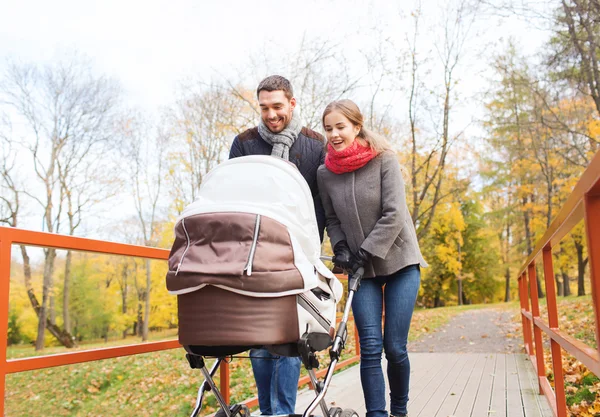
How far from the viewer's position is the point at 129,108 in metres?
20.8

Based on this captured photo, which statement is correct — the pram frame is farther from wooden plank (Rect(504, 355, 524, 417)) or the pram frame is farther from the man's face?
wooden plank (Rect(504, 355, 524, 417))

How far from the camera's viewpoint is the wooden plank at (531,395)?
3766mm

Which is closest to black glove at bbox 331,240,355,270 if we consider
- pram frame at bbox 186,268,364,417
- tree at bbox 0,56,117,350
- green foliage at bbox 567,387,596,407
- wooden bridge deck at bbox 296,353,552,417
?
pram frame at bbox 186,268,364,417

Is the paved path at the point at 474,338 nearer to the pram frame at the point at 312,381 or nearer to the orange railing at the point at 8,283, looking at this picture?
the pram frame at the point at 312,381

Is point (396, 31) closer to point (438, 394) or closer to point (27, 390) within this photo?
point (438, 394)

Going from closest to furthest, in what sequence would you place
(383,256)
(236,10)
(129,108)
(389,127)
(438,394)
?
(383,256), (438,394), (389,127), (236,10), (129,108)

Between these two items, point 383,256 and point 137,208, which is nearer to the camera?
point 383,256

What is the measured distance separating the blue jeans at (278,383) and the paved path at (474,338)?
6.42 metres

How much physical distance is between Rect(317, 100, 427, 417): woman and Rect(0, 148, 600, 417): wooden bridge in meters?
0.79

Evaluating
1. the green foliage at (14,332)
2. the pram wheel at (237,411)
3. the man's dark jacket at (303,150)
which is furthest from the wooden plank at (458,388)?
the green foliage at (14,332)

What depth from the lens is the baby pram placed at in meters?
1.87

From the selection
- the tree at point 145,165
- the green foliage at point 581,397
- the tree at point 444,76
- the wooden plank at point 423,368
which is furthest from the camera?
the tree at point 145,165

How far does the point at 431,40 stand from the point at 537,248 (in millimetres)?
8119

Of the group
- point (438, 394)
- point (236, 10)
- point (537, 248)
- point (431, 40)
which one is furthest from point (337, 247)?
point (236, 10)
